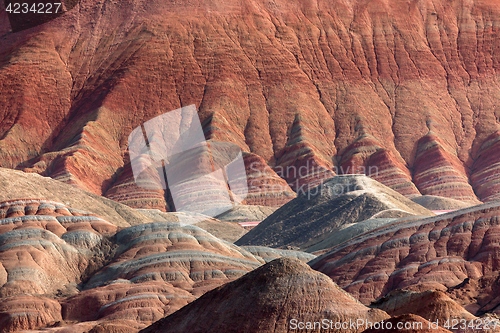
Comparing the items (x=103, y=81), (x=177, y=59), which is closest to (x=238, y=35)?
(x=177, y=59)

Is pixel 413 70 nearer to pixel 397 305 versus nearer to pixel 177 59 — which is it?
pixel 177 59

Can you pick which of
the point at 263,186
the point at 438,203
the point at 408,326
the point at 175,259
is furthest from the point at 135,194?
the point at 408,326

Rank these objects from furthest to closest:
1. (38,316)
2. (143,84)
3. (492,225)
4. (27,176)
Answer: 1. (143,84)
2. (27,176)
3. (492,225)
4. (38,316)

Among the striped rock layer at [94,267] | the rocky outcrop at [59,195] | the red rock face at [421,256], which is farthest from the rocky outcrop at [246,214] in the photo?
the red rock face at [421,256]

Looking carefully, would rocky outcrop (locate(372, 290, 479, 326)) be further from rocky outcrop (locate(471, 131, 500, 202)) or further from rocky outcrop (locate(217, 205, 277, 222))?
rocky outcrop (locate(471, 131, 500, 202))

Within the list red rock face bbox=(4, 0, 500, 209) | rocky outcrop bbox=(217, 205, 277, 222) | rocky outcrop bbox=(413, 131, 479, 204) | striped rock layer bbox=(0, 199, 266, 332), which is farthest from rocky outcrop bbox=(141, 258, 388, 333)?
rocky outcrop bbox=(413, 131, 479, 204)

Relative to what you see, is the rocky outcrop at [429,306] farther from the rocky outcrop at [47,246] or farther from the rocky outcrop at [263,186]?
the rocky outcrop at [263,186]

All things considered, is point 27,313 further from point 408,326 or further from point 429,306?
point 408,326
